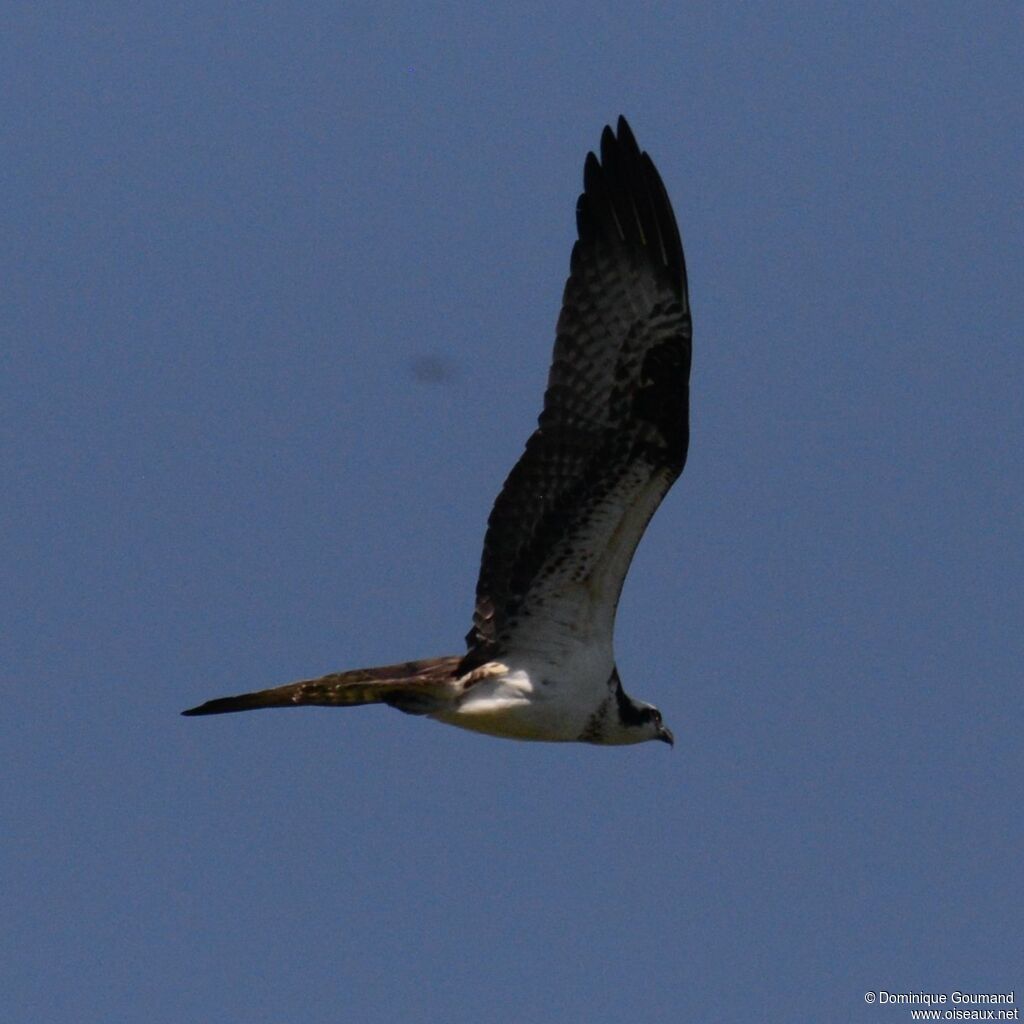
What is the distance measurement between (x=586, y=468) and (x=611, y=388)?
0.43 m

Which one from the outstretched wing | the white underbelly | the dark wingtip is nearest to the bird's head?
the white underbelly

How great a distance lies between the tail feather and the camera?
12016 mm

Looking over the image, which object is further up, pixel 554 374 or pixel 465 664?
pixel 554 374

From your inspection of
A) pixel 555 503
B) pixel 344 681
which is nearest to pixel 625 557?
pixel 555 503

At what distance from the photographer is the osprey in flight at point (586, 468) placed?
12328mm

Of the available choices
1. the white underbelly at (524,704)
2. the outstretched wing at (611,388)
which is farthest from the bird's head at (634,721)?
the outstretched wing at (611,388)

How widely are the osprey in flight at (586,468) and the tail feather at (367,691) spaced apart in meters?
0.01

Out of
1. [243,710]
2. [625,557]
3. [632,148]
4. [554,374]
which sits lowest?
[243,710]

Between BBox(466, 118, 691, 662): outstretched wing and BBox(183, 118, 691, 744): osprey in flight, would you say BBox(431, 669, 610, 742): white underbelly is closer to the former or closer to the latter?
BBox(183, 118, 691, 744): osprey in flight

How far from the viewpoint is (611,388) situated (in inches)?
488

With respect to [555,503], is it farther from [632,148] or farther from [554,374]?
[632,148]

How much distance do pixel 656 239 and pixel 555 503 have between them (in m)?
1.43

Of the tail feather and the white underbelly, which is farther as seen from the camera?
the white underbelly

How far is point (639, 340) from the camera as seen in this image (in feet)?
40.6
